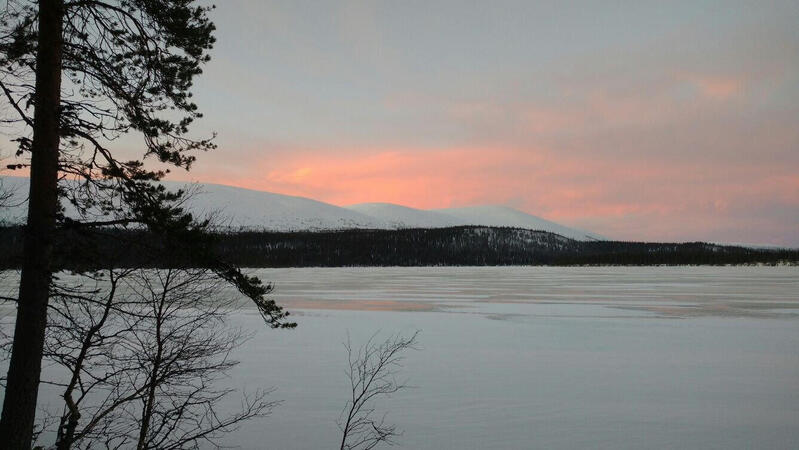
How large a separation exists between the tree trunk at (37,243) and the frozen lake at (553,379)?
9.45 feet

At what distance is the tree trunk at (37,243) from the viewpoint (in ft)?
17.8

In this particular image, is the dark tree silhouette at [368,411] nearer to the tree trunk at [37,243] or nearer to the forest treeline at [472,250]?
the tree trunk at [37,243]

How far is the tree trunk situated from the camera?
543 cm

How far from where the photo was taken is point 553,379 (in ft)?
35.7

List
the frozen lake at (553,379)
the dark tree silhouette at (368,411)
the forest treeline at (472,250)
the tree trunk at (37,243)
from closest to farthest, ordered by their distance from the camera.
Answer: the tree trunk at (37,243) → the dark tree silhouette at (368,411) → the frozen lake at (553,379) → the forest treeline at (472,250)

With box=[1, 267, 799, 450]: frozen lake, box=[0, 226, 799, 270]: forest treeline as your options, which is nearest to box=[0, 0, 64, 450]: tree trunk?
box=[1, 267, 799, 450]: frozen lake

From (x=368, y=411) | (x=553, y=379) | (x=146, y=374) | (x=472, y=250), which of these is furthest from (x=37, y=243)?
(x=472, y=250)

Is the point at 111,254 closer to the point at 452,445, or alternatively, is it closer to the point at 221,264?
the point at 221,264

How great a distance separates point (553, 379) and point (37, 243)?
340 inches

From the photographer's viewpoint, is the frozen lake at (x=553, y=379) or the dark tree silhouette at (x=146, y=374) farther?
the frozen lake at (x=553, y=379)

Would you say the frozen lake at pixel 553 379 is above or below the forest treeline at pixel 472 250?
below

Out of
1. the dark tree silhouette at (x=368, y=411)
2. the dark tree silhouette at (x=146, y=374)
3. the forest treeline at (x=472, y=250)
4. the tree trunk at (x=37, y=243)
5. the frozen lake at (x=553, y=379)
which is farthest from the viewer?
the forest treeline at (x=472, y=250)

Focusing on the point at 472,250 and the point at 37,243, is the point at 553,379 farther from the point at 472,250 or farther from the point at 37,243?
the point at 472,250

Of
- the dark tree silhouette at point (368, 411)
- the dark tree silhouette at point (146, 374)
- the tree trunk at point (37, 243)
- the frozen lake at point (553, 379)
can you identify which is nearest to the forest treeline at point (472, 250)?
Answer: the frozen lake at point (553, 379)
